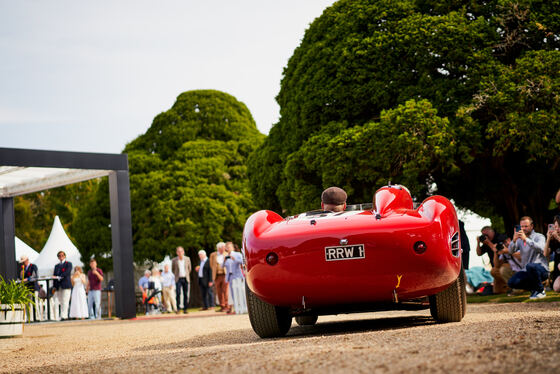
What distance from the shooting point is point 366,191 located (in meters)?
18.8

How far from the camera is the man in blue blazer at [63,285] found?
825 inches

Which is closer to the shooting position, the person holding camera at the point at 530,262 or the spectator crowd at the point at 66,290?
the person holding camera at the point at 530,262

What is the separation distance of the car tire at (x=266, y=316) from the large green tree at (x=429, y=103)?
10.0 m

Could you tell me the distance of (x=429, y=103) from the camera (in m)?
17.3

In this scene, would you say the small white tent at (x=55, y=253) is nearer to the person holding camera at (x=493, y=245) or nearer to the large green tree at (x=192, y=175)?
the large green tree at (x=192, y=175)

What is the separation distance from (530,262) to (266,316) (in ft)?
21.6

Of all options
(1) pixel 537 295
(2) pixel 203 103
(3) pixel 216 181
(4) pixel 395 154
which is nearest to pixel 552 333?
(1) pixel 537 295

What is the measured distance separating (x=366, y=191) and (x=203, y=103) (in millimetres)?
22907

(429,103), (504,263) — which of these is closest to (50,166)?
(429,103)

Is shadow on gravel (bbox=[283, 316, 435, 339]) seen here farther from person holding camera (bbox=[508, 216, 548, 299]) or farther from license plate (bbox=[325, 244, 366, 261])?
person holding camera (bbox=[508, 216, 548, 299])

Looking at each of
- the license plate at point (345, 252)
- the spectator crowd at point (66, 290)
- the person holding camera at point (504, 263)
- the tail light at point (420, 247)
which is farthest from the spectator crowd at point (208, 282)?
the tail light at point (420, 247)

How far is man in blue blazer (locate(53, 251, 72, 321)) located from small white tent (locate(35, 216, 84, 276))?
6.87 m

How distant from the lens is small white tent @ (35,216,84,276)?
93.9 feet

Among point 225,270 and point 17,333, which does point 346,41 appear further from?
point 17,333
